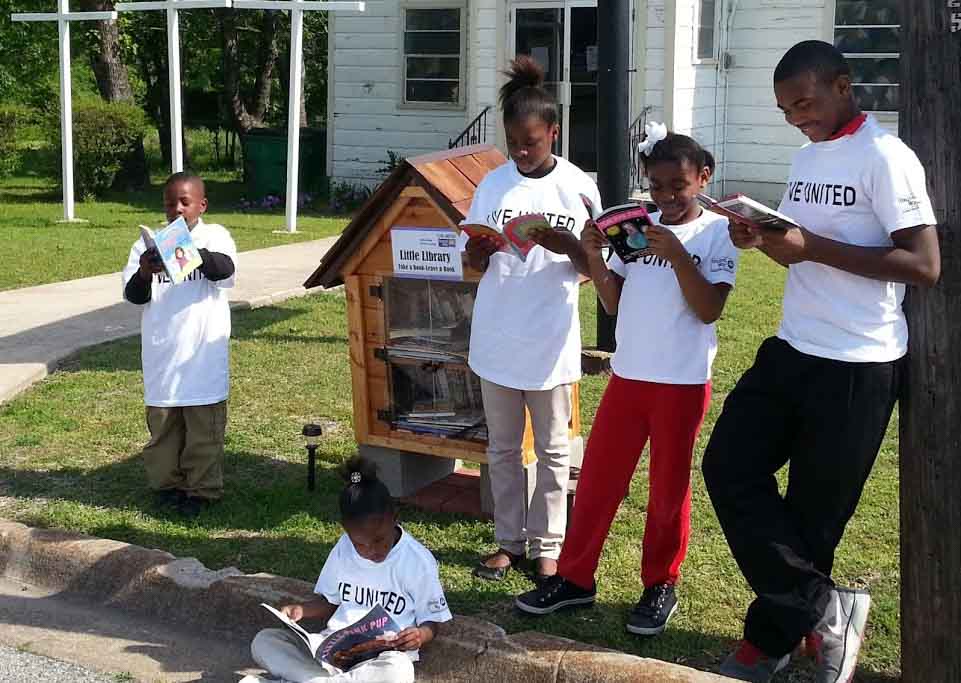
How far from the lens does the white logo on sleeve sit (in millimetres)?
3967

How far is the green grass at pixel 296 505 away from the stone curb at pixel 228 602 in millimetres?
253

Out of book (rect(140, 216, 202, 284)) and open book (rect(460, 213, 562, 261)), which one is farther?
book (rect(140, 216, 202, 284))

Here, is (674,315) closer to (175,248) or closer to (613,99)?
(175,248)

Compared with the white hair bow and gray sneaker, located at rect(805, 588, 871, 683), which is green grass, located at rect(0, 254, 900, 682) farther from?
the white hair bow

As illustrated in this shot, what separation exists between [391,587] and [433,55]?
1358 centimetres

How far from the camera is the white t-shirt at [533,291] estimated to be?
4.48 metres

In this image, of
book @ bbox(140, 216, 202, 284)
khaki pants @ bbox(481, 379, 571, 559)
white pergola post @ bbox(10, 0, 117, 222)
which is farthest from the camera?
white pergola post @ bbox(10, 0, 117, 222)

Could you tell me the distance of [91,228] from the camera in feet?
49.1

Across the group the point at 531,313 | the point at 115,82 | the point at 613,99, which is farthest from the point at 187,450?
the point at 115,82

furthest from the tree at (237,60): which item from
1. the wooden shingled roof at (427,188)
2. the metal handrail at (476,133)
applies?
the wooden shingled roof at (427,188)

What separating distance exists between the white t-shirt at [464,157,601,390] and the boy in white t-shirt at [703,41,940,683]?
922 millimetres

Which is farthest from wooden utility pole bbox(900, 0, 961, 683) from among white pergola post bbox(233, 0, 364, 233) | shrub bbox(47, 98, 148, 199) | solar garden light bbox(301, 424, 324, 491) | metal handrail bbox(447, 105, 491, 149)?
shrub bbox(47, 98, 148, 199)

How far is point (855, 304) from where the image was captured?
3443mm

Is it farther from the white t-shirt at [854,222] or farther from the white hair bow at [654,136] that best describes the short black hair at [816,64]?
the white hair bow at [654,136]
